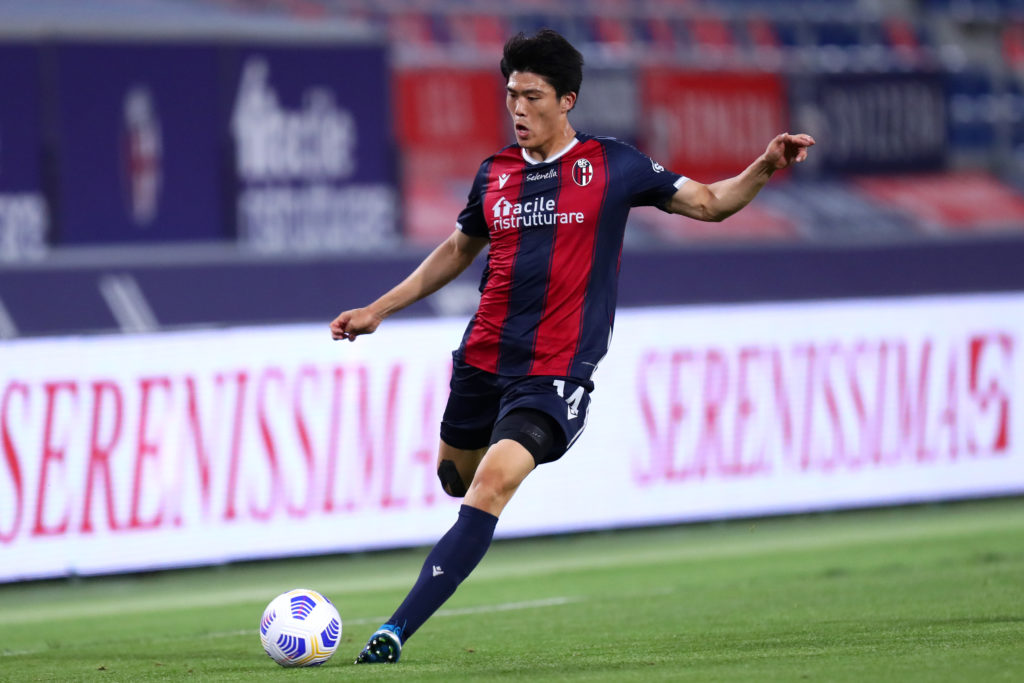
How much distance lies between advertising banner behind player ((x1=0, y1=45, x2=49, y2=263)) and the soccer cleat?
900 cm

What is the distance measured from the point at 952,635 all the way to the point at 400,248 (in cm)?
862

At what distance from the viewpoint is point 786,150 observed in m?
6.07

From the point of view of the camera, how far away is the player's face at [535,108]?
20.4 feet

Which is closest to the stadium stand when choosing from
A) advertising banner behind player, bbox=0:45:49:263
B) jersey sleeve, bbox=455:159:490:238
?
advertising banner behind player, bbox=0:45:49:263

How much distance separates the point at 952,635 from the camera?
21.6 feet

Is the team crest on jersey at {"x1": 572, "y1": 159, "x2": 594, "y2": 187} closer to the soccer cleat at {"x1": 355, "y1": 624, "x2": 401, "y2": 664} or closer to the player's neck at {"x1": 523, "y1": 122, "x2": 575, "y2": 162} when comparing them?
the player's neck at {"x1": 523, "y1": 122, "x2": 575, "y2": 162}

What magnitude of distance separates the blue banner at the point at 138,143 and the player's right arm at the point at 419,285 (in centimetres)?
861

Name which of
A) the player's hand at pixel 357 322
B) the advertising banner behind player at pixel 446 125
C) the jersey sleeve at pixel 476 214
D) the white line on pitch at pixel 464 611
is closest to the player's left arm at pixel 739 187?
the jersey sleeve at pixel 476 214

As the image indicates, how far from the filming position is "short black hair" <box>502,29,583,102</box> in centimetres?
621

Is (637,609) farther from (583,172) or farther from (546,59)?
(546,59)

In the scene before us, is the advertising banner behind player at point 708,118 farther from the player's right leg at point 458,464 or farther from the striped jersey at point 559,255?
the striped jersey at point 559,255

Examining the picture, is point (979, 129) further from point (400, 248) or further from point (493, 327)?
point (493, 327)

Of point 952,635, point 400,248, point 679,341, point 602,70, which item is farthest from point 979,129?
point 952,635

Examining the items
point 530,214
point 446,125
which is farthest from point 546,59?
point 446,125
